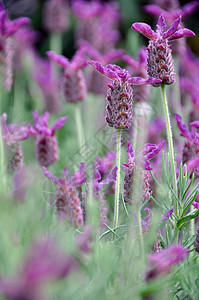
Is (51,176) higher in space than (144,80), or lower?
lower

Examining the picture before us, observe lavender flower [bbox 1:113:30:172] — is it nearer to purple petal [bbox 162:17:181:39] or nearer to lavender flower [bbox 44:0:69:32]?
purple petal [bbox 162:17:181:39]

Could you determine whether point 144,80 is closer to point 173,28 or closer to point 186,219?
point 173,28

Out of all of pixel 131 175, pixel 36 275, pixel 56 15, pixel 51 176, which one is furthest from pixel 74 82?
pixel 36 275

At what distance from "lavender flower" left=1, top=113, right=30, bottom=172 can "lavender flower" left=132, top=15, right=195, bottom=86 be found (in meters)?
0.38

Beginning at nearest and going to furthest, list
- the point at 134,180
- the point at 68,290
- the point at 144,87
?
1. the point at 68,290
2. the point at 134,180
3. the point at 144,87

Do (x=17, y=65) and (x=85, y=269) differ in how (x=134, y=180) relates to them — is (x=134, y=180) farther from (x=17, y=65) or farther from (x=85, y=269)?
(x=17, y=65)

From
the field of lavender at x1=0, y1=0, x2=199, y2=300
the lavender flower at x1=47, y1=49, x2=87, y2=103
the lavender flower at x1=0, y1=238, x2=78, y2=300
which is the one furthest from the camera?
the lavender flower at x1=47, y1=49, x2=87, y2=103

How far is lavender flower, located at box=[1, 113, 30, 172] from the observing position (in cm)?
104

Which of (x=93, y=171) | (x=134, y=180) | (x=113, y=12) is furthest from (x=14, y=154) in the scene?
(x=113, y=12)

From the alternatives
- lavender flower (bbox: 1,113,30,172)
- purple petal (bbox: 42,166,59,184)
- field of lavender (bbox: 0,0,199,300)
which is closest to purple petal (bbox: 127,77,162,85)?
field of lavender (bbox: 0,0,199,300)

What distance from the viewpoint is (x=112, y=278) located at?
0.64 m

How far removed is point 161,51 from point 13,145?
413 mm

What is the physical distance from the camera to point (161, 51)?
85cm

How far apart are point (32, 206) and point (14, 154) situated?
1.57ft
